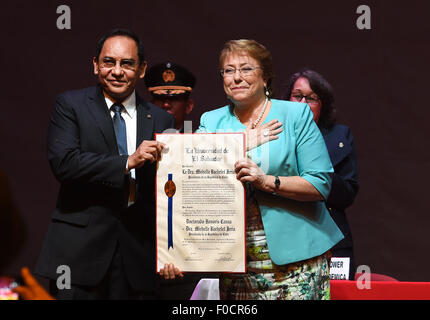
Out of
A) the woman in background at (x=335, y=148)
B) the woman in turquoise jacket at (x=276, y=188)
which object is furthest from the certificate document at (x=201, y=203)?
the woman in background at (x=335, y=148)

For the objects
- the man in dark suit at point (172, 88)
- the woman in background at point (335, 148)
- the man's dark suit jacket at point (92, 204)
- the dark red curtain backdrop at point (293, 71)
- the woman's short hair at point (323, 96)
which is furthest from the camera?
the dark red curtain backdrop at point (293, 71)

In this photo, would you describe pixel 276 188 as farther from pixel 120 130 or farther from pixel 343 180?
pixel 343 180

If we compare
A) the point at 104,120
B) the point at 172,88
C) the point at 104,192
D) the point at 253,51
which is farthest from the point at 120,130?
the point at 172,88

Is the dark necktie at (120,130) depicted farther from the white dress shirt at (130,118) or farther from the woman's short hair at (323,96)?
the woman's short hair at (323,96)

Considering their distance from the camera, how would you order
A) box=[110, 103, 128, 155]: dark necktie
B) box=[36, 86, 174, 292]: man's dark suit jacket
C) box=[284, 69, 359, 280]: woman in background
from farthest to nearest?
box=[284, 69, 359, 280]: woman in background, box=[110, 103, 128, 155]: dark necktie, box=[36, 86, 174, 292]: man's dark suit jacket

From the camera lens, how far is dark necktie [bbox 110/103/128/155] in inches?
107

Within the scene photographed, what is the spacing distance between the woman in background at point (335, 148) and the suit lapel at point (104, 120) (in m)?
1.33

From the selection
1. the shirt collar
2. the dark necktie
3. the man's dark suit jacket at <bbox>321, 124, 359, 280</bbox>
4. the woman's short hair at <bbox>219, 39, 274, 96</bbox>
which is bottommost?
the man's dark suit jacket at <bbox>321, 124, 359, 280</bbox>

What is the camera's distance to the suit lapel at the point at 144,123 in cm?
276

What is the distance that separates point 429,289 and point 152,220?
144 centimetres

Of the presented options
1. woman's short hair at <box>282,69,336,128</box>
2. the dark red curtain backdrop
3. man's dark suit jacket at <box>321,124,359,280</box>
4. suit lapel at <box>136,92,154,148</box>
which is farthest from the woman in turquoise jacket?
the dark red curtain backdrop

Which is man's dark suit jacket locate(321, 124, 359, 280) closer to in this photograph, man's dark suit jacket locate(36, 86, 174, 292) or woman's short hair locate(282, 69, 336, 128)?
woman's short hair locate(282, 69, 336, 128)

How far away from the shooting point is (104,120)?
2.71m

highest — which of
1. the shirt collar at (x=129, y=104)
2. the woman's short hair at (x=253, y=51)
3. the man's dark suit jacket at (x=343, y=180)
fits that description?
the woman's short hair at (x=253, y=51)
